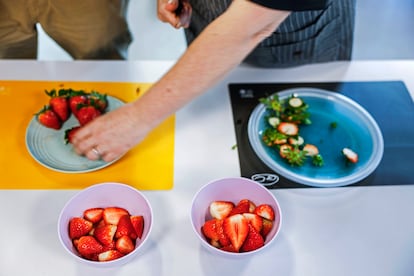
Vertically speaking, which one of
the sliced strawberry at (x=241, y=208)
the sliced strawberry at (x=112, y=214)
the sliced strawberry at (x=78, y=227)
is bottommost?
the sliced strawberry at (x=241, y=208)

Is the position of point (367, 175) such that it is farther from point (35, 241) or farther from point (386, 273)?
point (35, 241)

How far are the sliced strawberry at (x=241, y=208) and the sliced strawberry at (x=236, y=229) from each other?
0.03 m

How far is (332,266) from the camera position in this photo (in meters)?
0.84

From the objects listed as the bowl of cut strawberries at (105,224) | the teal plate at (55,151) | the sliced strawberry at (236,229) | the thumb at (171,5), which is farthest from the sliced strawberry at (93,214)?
the thumb at (171,5)

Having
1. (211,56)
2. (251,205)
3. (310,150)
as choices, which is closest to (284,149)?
(310,150)

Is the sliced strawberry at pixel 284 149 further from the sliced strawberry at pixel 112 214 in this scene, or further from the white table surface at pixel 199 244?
the sliced strawberry at pixel 112 214

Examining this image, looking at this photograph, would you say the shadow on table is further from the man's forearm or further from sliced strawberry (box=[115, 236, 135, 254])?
the man's forearm

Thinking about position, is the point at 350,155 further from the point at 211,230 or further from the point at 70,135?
the point at 70,135

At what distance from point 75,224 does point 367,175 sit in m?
0.60

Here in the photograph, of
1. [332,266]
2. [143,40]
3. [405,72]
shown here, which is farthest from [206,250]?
[143,40]

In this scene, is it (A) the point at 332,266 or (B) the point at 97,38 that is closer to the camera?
(A) the point at 332,266

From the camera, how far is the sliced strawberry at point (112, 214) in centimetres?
85

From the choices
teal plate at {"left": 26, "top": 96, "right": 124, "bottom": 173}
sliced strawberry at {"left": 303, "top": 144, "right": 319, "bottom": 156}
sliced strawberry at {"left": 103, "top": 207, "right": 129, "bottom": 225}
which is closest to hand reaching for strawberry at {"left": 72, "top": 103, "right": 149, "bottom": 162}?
teal plate at {"left": 26, "top": 96, "right": 124, "bottom": 173}

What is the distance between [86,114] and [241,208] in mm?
416
